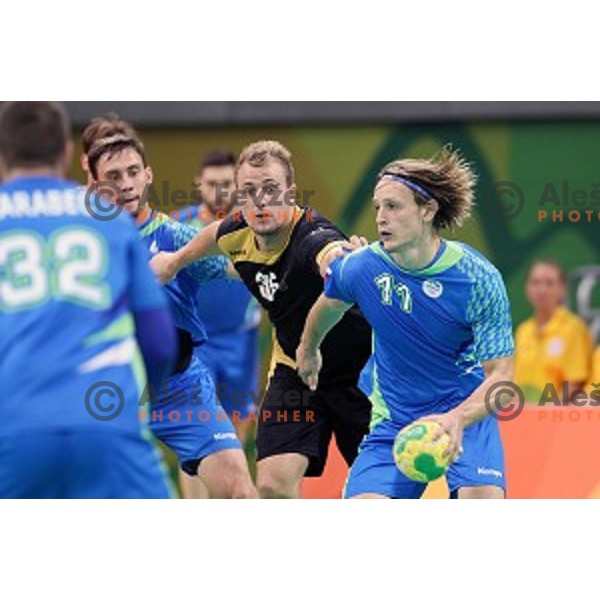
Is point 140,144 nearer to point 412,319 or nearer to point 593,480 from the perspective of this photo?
point 412,319

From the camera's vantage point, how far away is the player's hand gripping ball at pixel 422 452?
8.44m

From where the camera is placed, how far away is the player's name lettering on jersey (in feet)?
22.3

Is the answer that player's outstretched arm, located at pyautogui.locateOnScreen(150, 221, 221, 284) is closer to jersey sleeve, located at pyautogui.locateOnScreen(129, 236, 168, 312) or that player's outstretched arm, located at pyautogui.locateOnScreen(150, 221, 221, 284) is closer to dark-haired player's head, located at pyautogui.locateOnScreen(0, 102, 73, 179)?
dark-haired player's head, located at pyautogui.locateOnScreen(0, 102, 73, 179)

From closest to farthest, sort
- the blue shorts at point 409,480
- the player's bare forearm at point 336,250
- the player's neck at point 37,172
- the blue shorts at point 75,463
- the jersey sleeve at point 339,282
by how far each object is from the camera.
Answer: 1. the blue shorts at point 75,463
2. the player's neck at point 37,172
3. the blue shorts at point 409,480
4. the jersey sleeve at point 339,282
5. the player's bare forearm at point 336,250

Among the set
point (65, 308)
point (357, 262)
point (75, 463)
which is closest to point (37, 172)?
point (65, 308)

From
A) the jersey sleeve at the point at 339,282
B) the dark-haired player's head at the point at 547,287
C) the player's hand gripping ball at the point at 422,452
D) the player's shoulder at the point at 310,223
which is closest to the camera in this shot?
the player's hand gripping ball at the point at 422,452

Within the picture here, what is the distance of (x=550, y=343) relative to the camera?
10.4m

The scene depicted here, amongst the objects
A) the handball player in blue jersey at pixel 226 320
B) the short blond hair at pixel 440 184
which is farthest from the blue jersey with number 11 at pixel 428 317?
the handball player in blue jersey at pixel 226 320

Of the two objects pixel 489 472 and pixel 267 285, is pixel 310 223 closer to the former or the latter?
pixel 267 285

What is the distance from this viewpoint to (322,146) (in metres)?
9.75

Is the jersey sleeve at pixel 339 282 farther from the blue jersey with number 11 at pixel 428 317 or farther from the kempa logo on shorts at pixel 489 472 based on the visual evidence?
the kempa logo on shorts at pixel 489 472

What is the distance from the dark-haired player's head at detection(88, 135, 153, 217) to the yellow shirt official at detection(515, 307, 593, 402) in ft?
7.95

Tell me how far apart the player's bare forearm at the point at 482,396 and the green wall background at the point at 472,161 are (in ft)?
4.04

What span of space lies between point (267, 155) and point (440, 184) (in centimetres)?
104
